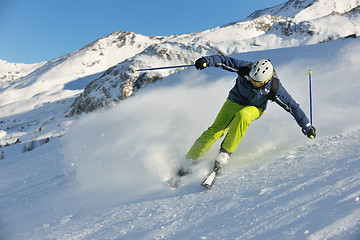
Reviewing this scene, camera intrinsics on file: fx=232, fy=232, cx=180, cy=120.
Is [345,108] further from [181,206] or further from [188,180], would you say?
[181,206]

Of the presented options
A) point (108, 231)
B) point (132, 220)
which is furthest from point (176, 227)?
point (108, 231)

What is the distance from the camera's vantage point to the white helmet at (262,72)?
9.68 ft

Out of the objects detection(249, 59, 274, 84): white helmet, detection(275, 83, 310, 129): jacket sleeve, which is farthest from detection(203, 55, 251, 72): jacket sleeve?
detection(275, 83, 310, 129): jacket sleeve

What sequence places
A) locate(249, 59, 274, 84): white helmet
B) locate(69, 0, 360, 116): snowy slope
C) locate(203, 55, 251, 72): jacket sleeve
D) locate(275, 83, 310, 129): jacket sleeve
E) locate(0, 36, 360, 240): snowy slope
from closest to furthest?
locate(0, 36, 360, 240): snowy slope, locate(249, 59, 274, 84): white helmet, locate(275, 83, 310, 129): jacket sleeve, locate(203, 55, 251, 72): jacket sleeve, locate(69, 0, 360, 116): snowy slope

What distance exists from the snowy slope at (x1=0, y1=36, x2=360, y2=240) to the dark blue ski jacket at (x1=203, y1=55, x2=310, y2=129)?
0.49m

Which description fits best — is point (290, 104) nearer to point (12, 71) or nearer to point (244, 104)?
point (244, 104)

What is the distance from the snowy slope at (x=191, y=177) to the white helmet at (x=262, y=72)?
105cm

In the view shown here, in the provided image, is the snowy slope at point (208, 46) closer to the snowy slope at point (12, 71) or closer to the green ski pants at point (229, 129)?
the green ski pants at point (229, 129)

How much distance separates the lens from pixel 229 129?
3.05m

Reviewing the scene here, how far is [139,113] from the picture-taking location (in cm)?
514

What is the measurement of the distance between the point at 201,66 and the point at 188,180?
1.58m

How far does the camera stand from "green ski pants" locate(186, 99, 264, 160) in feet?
9.69

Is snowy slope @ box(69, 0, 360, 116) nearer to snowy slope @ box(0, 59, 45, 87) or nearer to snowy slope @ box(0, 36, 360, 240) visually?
snowy slope @ box(0, 36, 360, 240)

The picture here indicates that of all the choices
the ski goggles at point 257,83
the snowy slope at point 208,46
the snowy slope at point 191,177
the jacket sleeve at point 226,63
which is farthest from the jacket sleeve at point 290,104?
the snowy slope at point 208,46
